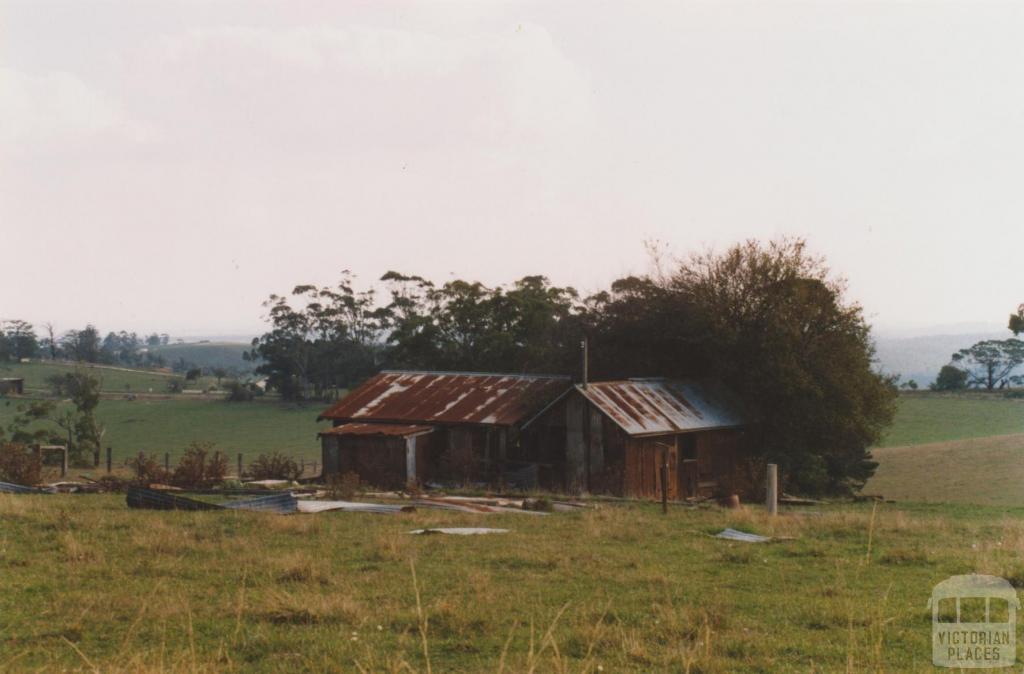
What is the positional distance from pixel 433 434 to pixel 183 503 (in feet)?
50.5

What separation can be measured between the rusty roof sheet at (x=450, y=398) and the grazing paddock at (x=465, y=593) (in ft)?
54.1

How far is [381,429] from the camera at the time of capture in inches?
1411


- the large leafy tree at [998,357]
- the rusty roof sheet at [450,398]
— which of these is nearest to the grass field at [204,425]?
the rusty roof sheet at [450,398]

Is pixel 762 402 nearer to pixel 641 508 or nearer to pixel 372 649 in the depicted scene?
pixel 641 508

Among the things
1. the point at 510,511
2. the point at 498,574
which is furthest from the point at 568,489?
the point at 498,574

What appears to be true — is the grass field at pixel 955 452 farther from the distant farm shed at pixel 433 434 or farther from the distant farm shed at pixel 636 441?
the distant farm shed at pixel 433 434

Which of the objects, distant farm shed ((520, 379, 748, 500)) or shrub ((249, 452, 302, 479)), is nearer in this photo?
distant farm shed ((520, 379, 748, 500))

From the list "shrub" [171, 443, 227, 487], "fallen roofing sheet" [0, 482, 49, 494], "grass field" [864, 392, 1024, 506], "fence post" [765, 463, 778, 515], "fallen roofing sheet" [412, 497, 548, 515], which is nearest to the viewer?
"fallen roofing sheet" [412, 497, 548, 515]

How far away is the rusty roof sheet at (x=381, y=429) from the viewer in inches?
1381

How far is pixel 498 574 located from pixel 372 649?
443cm

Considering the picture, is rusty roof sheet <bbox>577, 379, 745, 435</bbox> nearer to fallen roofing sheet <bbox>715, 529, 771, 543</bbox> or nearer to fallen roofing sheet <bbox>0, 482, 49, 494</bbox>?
fallen roofing sheet <bbox>715, 529, 771, 543</bbox>

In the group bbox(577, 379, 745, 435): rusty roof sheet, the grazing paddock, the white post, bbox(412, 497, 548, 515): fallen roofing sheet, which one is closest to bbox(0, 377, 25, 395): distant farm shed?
the white post

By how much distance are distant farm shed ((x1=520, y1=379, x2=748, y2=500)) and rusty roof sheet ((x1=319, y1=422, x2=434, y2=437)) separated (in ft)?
13.1

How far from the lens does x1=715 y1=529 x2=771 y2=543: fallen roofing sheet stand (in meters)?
17.3
